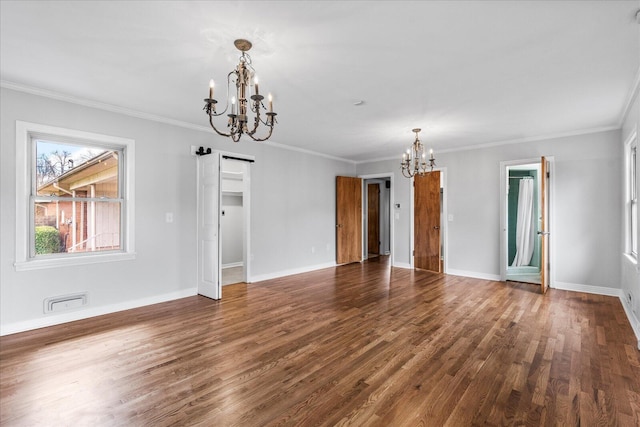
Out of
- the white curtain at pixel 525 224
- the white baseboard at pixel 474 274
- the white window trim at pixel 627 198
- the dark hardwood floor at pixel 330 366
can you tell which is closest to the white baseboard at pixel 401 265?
the white baseboard at pixel 474 274

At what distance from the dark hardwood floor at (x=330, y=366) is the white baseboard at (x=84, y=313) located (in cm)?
14

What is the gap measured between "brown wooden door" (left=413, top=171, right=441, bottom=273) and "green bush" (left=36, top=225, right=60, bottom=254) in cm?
597

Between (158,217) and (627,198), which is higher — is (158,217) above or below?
below

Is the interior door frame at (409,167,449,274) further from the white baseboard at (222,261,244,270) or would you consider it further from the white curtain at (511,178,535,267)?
the white baseboard at (222,261,244,270)

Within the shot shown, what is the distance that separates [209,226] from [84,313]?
1750 mm

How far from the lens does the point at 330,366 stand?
2.55 metres

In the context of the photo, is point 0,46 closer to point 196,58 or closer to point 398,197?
point 196,58

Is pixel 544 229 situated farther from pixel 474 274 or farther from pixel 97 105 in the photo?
pixel 97 105

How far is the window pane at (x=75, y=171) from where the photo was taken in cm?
354

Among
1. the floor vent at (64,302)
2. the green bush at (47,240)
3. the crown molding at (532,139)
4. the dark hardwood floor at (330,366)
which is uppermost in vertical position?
the crown molding at (532,139)

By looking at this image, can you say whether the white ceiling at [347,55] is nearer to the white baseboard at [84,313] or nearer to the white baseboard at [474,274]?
the white baseboard at [84,313]

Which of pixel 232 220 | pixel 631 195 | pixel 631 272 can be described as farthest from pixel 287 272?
pixel 631 195

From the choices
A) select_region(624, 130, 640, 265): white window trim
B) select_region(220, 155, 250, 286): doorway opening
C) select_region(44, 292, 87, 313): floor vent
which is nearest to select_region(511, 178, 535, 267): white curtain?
select_region(624, 130, 640, 265): white window trim

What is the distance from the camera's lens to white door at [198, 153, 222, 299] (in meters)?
4.45
